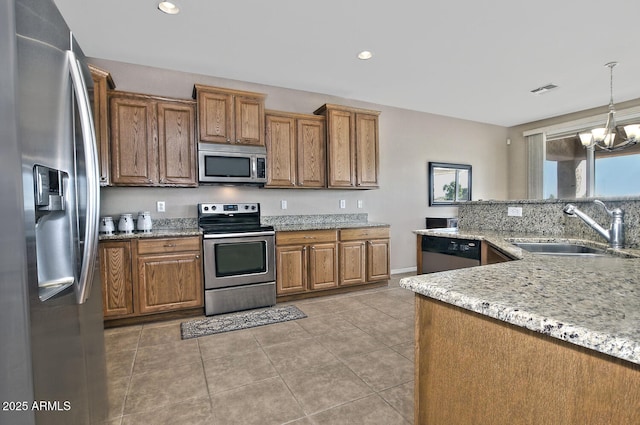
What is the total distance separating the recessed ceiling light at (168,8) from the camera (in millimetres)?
2381

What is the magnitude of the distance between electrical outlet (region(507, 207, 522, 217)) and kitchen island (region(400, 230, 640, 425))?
1601 millimetres

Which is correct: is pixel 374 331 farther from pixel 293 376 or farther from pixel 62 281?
pixel 62 281

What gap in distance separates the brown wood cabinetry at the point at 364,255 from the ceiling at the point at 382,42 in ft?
6.42

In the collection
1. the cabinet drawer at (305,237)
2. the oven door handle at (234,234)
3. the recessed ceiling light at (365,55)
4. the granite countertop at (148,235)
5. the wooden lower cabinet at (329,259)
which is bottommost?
the wooden lower cabinet at (329,259)

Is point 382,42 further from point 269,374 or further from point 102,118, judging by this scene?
point 269,374

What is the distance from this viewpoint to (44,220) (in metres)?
0.88

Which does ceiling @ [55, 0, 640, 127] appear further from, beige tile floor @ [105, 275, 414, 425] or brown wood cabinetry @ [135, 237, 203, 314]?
beige tile floor @ [105, 275, 414, 425]

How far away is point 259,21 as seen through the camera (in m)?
2.63

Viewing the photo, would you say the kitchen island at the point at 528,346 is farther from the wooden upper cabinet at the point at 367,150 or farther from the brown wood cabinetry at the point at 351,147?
the wooden upper cabinet at the point at 367,150

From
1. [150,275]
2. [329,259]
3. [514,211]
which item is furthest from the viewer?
[329,259]

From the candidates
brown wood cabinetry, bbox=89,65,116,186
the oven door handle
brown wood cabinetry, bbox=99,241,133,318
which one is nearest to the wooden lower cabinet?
the oven door handle

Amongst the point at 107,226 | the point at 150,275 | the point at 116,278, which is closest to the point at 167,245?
the point at 150,275

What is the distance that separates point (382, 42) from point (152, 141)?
2.51 m

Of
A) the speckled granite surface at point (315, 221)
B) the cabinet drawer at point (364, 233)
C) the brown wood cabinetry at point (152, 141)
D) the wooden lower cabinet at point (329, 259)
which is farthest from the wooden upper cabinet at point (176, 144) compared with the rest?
the cabinet drawer at point (364, 233)
